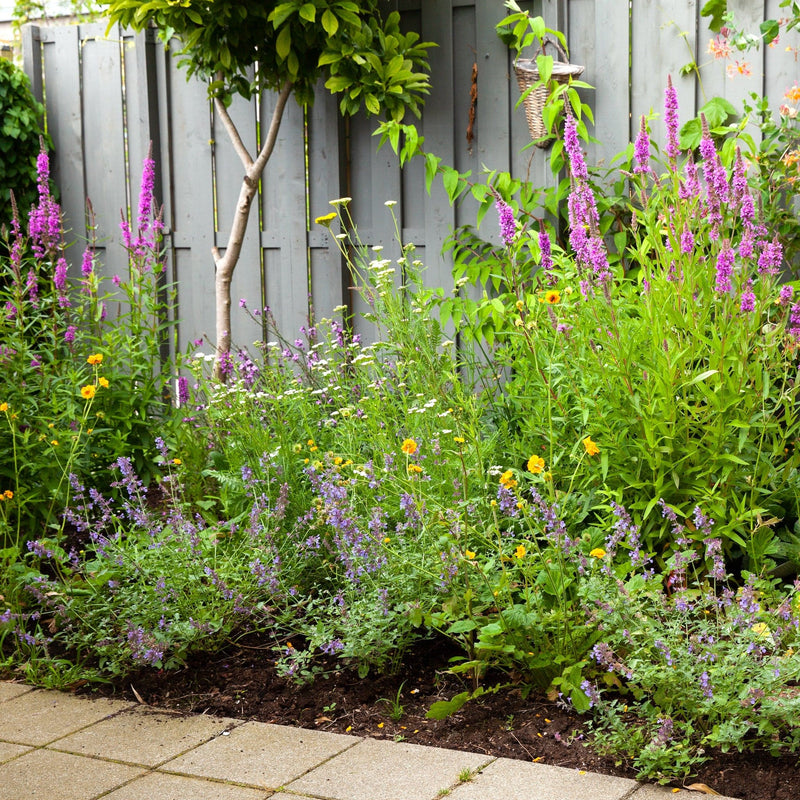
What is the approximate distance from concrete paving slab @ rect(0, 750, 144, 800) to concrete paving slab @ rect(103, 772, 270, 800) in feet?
0.15

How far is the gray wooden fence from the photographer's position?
14.0ft

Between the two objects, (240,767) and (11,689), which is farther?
(11,689)

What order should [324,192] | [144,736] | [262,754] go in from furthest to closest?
[324,192] → [144,736] → [262,754]

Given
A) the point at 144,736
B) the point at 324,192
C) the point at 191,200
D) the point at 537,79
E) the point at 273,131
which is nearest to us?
the point at 144,736

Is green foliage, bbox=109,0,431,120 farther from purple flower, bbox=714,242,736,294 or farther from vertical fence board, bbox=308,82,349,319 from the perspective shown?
purple flower, bbox=714,242,736,294

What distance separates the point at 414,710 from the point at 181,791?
25.6 inches

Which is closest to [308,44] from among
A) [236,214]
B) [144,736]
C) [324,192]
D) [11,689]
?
[324,192]

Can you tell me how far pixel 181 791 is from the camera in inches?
83.0

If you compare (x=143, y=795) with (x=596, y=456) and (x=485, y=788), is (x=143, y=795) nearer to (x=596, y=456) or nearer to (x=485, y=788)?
(x=485, y=788)

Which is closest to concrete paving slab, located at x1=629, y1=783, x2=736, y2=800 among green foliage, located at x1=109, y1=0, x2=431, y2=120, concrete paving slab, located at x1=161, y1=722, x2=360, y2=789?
concrete paving slab, located at x1=161, y1=722, x2=360, y2=789

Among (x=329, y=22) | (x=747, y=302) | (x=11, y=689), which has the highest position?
(x=329, y=22)

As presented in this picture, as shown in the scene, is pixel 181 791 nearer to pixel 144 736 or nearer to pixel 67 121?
pixel 144 736

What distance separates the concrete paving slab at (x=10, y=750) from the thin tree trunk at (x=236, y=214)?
2.54 meters

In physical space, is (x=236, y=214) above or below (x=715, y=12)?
below
